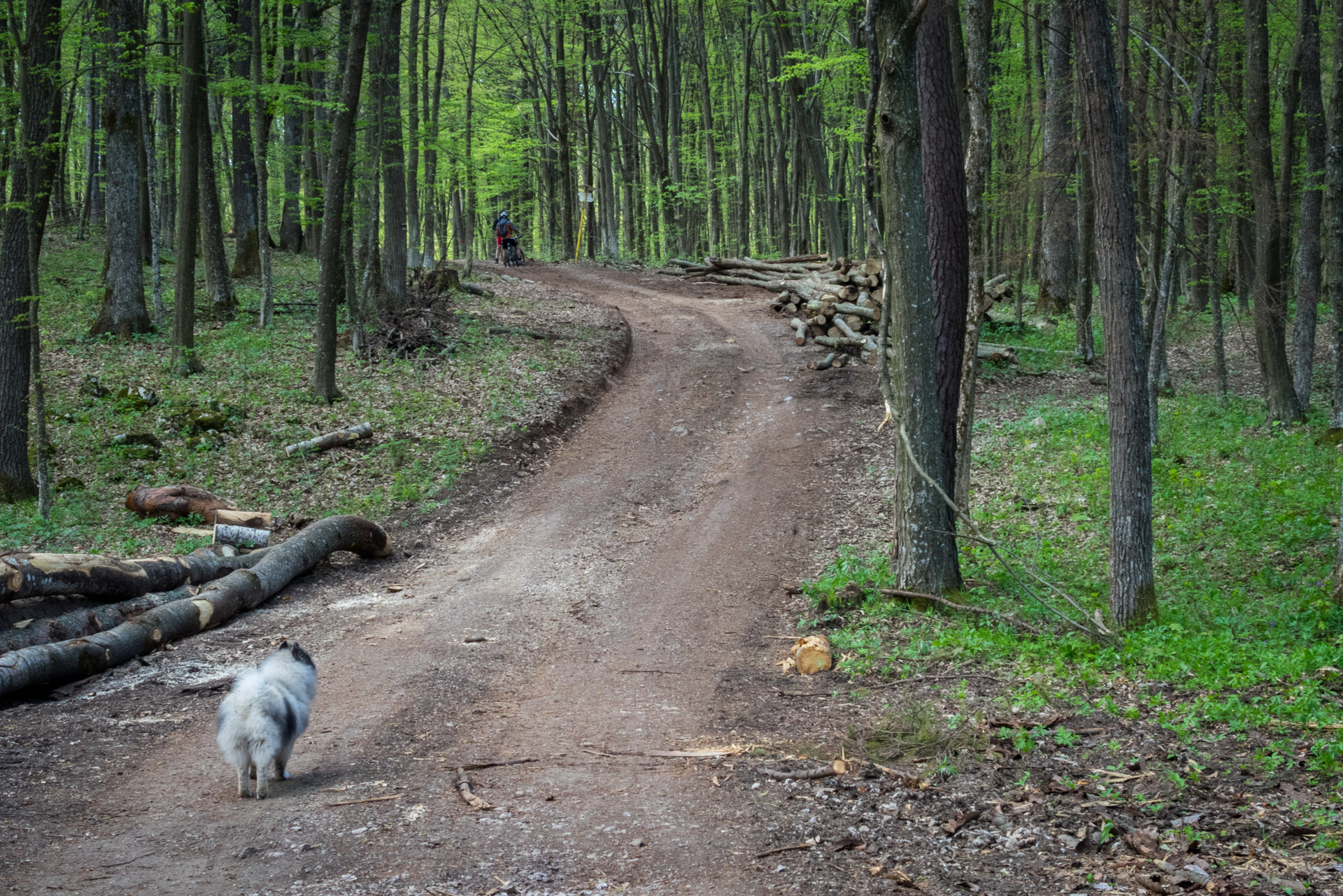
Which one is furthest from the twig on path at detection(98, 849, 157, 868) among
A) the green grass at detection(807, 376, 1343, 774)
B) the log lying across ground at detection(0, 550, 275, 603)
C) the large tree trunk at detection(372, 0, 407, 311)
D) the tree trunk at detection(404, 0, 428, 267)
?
the tree trunk at detection(404, 0, 428, 267)

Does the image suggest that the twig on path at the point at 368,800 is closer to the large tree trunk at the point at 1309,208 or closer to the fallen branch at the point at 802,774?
the fallen branch at the point at 802,774

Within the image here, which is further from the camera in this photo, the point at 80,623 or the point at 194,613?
the point at 194,613

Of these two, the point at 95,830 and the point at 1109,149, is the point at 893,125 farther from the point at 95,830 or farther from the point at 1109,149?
the point at 95,830

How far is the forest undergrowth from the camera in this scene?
16.6ft

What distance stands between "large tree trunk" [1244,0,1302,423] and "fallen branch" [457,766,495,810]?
45.0ft

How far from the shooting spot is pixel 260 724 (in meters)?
4.48

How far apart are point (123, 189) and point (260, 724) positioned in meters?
14.9

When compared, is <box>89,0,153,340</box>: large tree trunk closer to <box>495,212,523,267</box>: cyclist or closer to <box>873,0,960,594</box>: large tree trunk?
<box>873,0,960,594</box>: large tree trunk

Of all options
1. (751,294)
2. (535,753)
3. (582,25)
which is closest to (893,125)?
(535,753)

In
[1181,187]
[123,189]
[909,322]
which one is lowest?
[909,322]

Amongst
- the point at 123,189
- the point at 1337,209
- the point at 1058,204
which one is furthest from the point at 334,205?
the point at 1058,204

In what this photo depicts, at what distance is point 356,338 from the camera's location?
Answer: 53.3 feet

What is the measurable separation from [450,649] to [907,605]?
13.4 feet

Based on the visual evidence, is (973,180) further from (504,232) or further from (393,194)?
(504,232)
